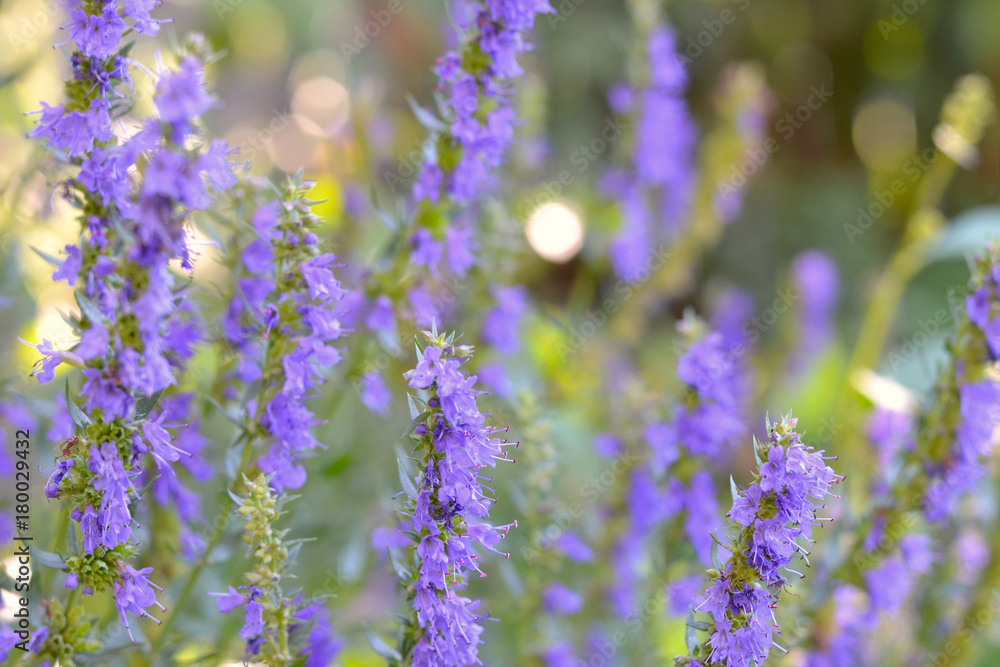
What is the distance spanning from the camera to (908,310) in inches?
175

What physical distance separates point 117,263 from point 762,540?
1.00 m

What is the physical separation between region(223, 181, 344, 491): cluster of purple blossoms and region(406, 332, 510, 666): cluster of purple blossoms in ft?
0.64

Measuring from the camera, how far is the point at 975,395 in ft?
5.84

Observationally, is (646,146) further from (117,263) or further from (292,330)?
(117,263)

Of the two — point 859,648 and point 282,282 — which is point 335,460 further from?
point 859,648

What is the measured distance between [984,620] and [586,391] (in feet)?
3.92

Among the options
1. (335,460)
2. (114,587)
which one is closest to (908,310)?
(335,460)
